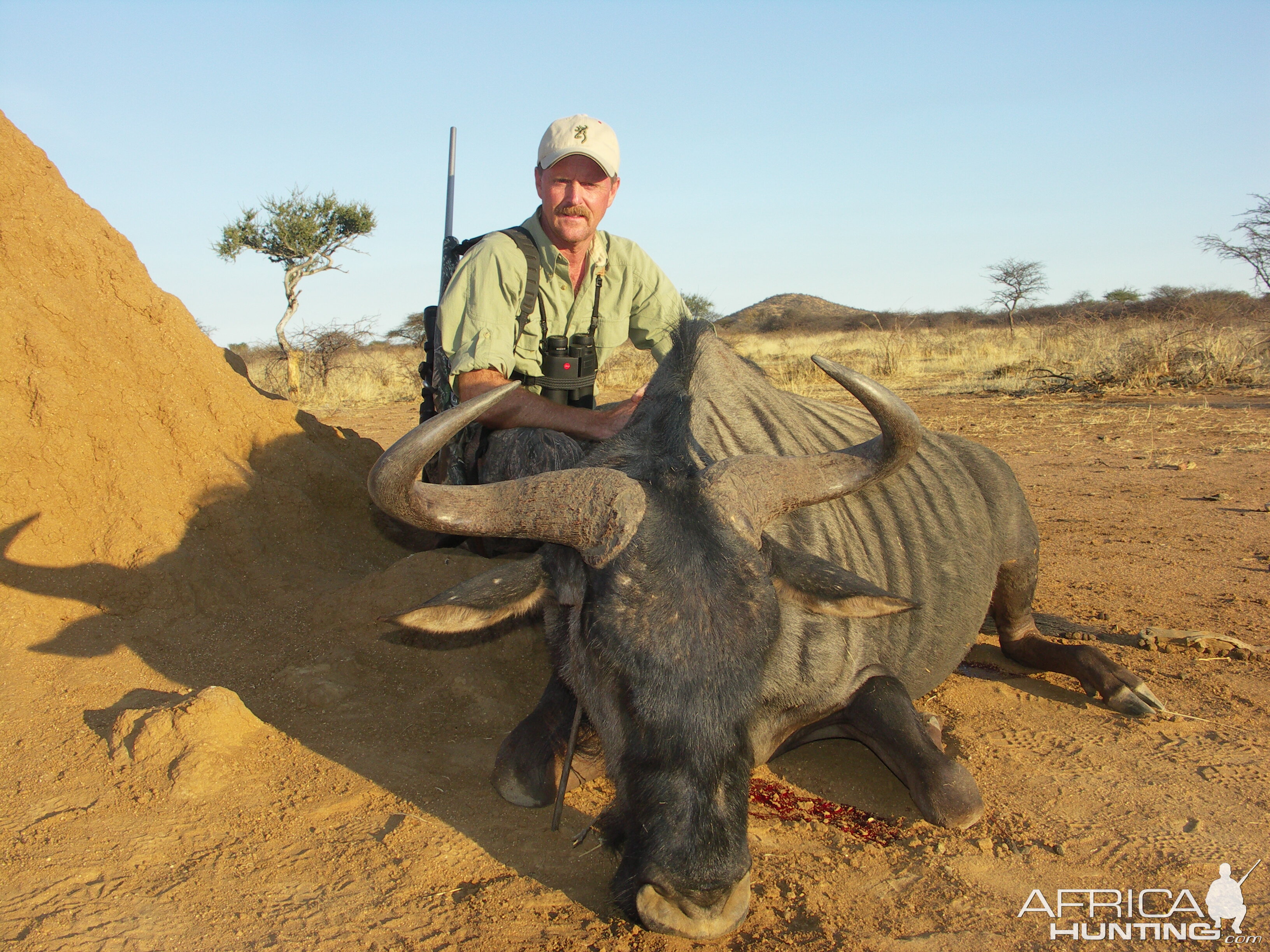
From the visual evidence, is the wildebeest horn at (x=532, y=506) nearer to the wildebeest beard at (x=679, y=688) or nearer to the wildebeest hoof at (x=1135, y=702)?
the wildebeest beard at (x=679, y=688)

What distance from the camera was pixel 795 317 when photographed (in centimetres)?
7044

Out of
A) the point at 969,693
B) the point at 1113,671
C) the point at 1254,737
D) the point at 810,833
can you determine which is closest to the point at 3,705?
the point at 810,833

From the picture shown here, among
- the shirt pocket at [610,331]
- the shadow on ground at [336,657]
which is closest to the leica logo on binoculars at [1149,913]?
the shadow on ground at [336,657]

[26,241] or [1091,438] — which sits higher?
[26,241]

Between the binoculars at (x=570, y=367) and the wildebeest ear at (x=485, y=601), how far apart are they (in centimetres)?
197

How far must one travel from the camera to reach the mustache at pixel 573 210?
4.67 m

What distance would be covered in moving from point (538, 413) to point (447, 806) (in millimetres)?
2023

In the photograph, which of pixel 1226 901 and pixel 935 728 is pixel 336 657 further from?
pixel 1226 901

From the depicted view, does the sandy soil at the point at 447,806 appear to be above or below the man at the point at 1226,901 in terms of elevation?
below

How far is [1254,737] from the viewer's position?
135 inches

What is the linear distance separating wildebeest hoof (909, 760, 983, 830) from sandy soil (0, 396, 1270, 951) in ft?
0.19

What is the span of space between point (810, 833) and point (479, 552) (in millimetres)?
2519

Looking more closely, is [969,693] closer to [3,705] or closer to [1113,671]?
[1113,671]

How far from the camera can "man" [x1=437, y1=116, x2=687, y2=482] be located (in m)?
4.33
